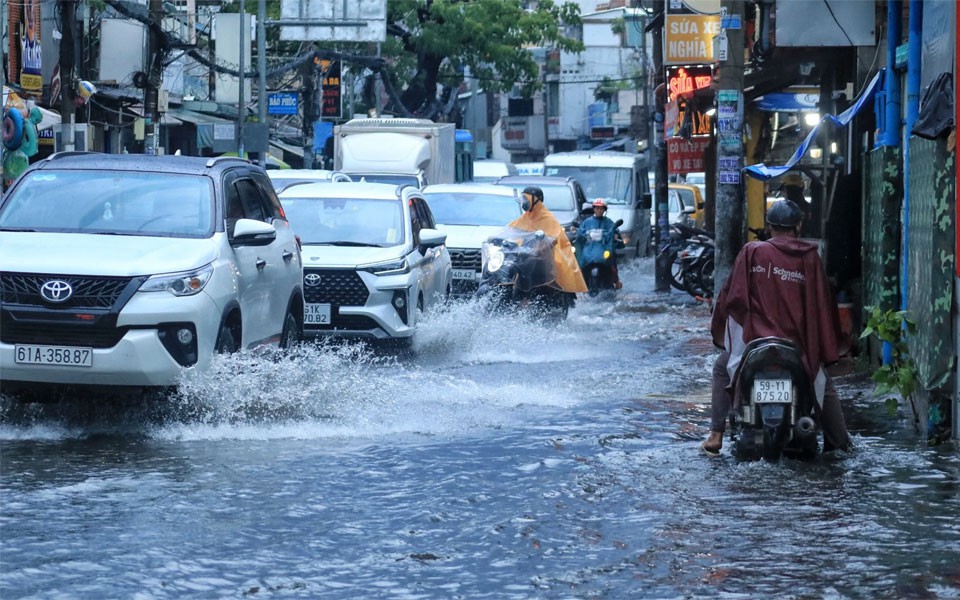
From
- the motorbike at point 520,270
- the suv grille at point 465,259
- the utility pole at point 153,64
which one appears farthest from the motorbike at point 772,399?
the utility pole at point 153,64

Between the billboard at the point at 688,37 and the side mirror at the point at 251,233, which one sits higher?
the billboard at the point at 688,37

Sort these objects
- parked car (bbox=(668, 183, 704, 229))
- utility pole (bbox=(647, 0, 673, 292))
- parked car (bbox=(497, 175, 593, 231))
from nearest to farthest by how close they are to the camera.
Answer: parked car (bbox=(497, 175, 593, 231)) < utility pole (bbox=(647, 0, 673, 292)) < parked car (bbox=(668, 183, 704, 229))

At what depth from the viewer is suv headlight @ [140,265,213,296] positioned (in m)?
9.09

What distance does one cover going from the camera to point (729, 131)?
57.1 ft

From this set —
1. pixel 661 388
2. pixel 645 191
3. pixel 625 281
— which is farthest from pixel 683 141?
pixel 661 388

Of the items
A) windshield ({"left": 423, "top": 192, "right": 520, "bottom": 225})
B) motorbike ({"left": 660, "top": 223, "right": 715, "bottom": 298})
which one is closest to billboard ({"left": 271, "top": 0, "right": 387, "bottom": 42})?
motorbike ({"left": 660, "top": 223, "right": 715, "bottom": 298})

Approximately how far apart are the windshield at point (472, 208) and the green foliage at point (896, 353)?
10736mm

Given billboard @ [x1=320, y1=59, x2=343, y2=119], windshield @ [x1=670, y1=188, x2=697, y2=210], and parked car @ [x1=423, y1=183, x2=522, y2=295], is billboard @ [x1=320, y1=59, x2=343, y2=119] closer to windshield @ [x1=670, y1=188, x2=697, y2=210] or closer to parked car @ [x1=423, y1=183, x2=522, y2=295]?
windshield @ [x1=670, y1=188, x2=697, y2=210]

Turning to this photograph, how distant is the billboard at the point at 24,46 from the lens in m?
26.7

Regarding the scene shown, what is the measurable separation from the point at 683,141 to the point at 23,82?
11.6 metres

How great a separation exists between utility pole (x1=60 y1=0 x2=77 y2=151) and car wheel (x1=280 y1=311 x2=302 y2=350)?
49.9 ft

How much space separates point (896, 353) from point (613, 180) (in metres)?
21.6

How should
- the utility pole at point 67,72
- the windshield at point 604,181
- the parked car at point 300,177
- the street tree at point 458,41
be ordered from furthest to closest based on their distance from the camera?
the street tree at point 458,41
the windshield at point 604,181
the utility pole at point 67,72
the parked car at point 300,177

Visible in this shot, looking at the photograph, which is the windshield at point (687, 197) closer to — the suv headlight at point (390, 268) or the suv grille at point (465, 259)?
the suv grille at point (465, 259)
